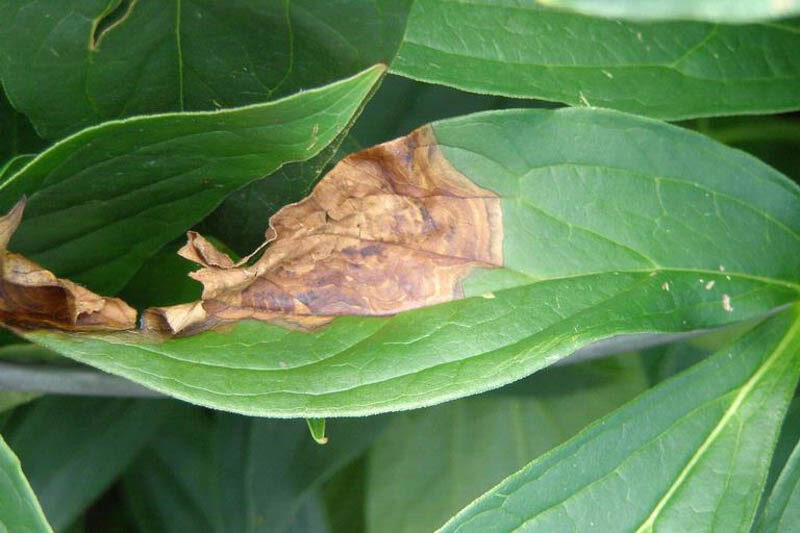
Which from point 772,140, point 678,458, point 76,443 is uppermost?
point 772,140

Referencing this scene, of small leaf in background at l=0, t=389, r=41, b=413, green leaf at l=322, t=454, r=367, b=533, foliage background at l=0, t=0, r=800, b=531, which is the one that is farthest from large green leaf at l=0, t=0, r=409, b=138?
green leaf at l=322, t=454, r=367, b=533

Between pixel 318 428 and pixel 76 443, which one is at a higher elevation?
pixel 318 428

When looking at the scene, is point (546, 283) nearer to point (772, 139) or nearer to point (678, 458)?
point (678, 458)

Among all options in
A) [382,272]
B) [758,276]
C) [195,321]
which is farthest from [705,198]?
[195,321]

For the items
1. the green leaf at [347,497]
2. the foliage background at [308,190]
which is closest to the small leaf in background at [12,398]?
the foliage background at [308,190]

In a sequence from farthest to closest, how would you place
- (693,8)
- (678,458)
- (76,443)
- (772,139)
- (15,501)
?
(772,139)
(76,443)
(678,458)
(15,501)
(693,8)

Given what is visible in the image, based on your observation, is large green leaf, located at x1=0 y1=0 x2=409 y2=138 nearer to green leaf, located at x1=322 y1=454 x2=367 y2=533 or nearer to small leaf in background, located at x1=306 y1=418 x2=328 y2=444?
small leaf in background, located at x1=306 y1=418 x2=328 y2=444

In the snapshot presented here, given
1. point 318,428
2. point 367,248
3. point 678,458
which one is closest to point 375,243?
point 367,248
